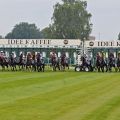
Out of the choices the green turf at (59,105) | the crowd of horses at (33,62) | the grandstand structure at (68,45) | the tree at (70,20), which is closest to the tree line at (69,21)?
the tree at (70,20)

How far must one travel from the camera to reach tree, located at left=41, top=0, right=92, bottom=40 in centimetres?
12900

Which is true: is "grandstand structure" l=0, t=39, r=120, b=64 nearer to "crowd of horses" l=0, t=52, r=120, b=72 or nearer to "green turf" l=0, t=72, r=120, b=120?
"crowd of horses" l=0, t=52, r=120, b=72

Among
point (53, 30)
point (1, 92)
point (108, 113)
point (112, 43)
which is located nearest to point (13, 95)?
point (1, 92)

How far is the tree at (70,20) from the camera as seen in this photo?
12900 centimetres

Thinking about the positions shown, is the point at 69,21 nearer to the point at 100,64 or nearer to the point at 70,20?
the point at 70,20

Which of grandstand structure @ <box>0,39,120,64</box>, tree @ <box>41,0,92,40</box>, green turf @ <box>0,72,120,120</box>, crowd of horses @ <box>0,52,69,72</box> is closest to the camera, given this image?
green turf @ <box>0,72,120,120</box>

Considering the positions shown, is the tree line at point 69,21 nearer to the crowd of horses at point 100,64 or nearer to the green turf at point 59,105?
the crowd of horses at point 100,64

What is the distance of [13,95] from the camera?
2006cm

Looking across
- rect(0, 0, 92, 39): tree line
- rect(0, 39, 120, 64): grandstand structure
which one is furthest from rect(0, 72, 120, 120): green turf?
rect(0, 0, 92, 39): tree line

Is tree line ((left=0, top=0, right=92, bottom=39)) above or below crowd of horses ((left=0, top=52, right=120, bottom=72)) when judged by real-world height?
above

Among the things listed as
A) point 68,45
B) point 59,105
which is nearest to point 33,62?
point 68,45

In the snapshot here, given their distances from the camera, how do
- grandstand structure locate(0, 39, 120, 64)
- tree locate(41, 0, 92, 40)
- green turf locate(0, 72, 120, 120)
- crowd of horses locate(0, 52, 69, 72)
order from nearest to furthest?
green turf locate(0, 72, 120, 120), crowd of horses locate(0, 52, 69, 72), grandstand structure locate(0, 39, 120, 64), tree locate(41, 0, 92, 40)

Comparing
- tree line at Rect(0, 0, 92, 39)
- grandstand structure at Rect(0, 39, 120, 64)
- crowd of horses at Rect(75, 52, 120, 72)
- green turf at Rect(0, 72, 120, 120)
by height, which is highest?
tree line at Rect(0, 0, 92, 39)

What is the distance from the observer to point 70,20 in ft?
432
